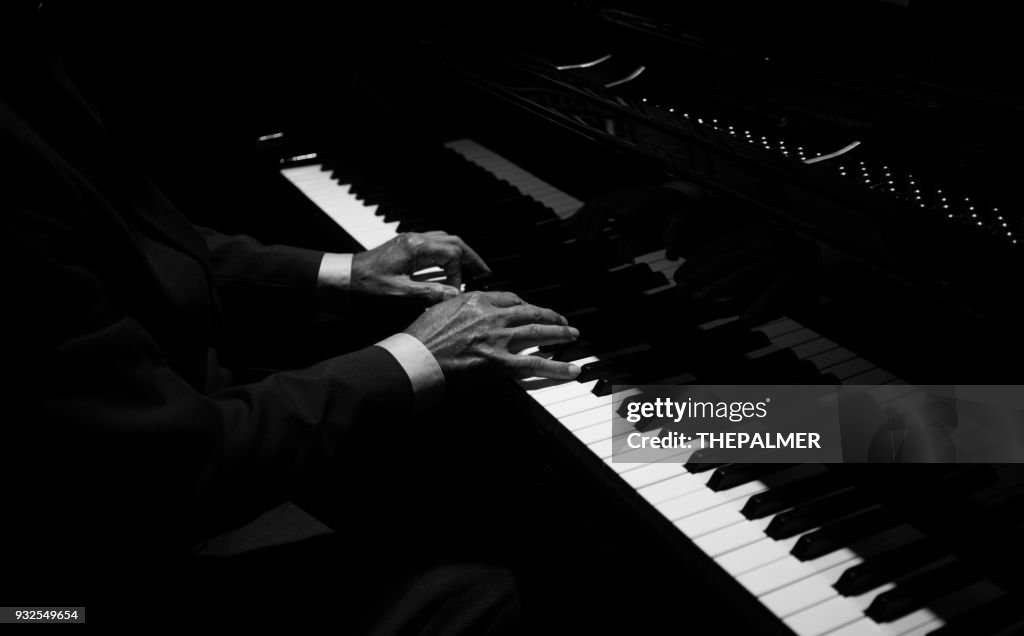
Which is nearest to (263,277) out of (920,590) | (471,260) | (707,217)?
(471,260)

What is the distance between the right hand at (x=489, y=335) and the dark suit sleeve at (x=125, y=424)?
6.7 inches

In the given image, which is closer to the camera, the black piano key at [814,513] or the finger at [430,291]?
the black piano key at [814,513]

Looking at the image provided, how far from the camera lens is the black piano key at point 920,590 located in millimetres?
898

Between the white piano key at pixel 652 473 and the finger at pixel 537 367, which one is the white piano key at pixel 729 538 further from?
the finger at pixel 537 367

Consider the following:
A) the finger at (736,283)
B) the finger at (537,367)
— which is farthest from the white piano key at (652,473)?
the finger at (736,283)

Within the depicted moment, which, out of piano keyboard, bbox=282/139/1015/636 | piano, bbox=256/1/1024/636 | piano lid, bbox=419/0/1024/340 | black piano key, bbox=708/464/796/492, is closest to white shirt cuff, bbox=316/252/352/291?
piano, bbox=256/1/1024/636

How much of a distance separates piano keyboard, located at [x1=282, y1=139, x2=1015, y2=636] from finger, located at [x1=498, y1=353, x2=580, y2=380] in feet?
0.06

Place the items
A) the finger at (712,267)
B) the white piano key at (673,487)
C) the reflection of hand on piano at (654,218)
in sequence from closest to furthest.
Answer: the white piano key at (673,487), the finger at (712,267), the reflection of hand on piano at (654,218)

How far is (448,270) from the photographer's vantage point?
1758mm

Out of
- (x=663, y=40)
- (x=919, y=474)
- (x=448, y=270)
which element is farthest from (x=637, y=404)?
(x=663, y=40)

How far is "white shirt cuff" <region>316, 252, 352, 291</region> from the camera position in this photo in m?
1.84

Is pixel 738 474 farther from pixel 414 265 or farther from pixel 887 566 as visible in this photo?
pixel 414 265

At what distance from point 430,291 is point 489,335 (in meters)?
0.36

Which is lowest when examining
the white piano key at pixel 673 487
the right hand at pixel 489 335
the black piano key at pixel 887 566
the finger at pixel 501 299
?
the white piano key at pixel 673 487
